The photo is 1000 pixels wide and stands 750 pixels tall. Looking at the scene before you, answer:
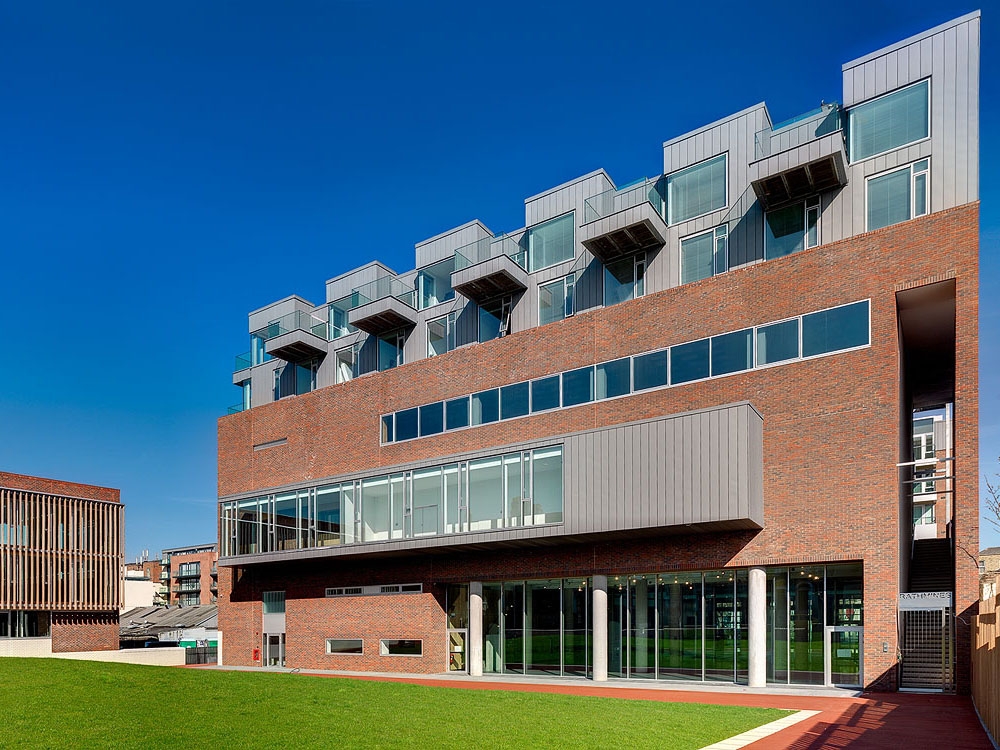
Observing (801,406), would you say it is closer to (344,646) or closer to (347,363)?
(344,646)

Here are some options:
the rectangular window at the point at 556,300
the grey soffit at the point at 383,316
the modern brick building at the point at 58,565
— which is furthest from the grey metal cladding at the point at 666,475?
the modern brick building at the point at 58,565

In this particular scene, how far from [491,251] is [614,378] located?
9901 millimetres

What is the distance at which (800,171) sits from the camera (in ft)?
82.4

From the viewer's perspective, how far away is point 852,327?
74.8ft

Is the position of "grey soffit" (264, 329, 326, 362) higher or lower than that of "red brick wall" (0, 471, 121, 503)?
higher

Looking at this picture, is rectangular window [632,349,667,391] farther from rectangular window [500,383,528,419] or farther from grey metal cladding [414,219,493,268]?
grey metal cladding [414,219,493,268]

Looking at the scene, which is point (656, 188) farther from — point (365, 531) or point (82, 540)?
point (82, 540)

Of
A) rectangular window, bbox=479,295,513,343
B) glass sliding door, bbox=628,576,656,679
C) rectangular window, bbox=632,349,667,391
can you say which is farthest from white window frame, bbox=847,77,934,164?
glass sliding door, bbox=628,576,656,679

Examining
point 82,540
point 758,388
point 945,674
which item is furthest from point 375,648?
point 82,540

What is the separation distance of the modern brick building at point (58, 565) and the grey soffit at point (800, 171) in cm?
4061

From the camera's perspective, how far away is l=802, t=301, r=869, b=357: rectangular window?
2266cm

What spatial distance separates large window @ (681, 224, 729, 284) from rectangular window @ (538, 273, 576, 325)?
4.52m

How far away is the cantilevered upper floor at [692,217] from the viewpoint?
79.6ft

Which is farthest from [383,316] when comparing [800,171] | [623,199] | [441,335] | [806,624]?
[806,624]
